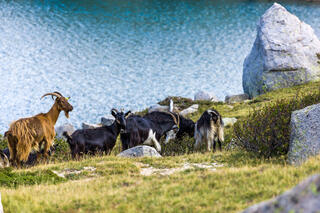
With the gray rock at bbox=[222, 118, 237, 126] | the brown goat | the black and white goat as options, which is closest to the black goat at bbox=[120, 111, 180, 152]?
the black and white goat

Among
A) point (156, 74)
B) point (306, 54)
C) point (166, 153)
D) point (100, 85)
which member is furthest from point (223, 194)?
point (156, 74)

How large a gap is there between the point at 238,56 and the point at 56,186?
1492 inches

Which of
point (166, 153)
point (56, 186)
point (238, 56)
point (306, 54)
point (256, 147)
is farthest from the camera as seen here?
point (238, 56)

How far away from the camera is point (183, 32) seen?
5284 cm

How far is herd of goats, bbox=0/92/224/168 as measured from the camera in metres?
12.5

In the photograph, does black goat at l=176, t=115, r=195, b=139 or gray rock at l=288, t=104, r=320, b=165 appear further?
black goat at l=176, t=115, r=195, b=139

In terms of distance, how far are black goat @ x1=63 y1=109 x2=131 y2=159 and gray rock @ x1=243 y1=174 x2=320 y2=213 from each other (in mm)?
11219

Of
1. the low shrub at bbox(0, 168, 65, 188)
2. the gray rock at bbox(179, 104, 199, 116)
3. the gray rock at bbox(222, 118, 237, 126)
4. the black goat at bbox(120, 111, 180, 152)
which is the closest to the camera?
the low shrub at bbox(0, 168, 65, 188)

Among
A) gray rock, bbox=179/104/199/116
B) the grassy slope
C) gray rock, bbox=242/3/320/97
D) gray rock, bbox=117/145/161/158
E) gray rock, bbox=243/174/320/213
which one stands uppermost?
gray rock, bbox=242/3/320/97

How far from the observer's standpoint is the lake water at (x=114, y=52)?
113 ft

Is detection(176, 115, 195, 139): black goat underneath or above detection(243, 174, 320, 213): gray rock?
underneath

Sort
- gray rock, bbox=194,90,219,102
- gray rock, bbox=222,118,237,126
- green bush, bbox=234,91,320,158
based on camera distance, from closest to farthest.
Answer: green bush, bbox=234,91,320,158 → gray rock, bbox=222,118,237,126 → gray rock, bbox=194,90,219,102

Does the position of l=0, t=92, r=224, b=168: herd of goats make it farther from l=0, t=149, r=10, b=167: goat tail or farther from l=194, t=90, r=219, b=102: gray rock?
l=194, t=90, r=219, b=102: gray rock

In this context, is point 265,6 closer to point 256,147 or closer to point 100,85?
point 100,85
